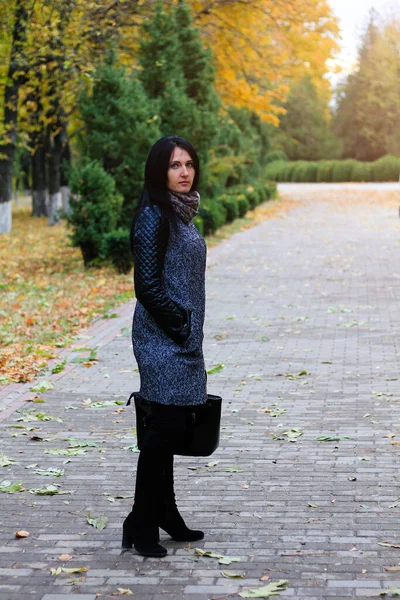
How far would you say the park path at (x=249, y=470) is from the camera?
4508mm

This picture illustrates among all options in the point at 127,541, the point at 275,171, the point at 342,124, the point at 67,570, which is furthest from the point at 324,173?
the point at 67,570

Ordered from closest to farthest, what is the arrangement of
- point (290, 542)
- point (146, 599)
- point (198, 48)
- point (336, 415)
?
point (146, 599)
point (290, 542)
point (336, 415)
point (198, 48)

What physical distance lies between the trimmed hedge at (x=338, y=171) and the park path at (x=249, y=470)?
53.7m

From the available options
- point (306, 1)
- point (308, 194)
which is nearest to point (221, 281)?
point (306, 1)

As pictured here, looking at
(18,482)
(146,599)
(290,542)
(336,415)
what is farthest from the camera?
(336,415)

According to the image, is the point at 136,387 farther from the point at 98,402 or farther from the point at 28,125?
the point at 28,125

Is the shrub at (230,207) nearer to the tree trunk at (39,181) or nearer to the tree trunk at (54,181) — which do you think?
the tree trunk at (54,181)

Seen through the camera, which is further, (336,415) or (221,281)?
(221,281)

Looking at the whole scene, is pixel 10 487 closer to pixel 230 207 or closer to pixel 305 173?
pixel 230 207

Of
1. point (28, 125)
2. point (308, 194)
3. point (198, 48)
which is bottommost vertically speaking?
point (308, 194)

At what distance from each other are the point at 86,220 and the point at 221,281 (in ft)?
8.87

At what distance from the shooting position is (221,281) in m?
16.1

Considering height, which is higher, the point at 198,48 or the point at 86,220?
the point at 198,48

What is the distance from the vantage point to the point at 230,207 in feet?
92.2
